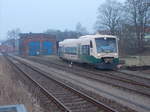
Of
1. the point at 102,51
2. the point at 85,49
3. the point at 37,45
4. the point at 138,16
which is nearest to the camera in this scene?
the point at 102,51

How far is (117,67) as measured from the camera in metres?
25.7

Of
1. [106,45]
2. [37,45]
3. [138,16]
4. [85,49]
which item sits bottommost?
[85,49]

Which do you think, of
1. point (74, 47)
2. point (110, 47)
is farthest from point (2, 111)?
point (74, 47)

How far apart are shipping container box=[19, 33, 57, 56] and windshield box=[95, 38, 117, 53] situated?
181ft

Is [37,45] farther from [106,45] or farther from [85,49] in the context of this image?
[106,45]

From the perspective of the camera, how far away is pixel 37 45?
80500mm

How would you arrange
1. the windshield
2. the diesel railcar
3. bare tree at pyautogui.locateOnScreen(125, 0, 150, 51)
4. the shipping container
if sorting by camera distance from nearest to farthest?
the diesel railcar, the windshield, bare tree at pyautogui.locateOnScreen(125, 0, 150, 51), the shipping container

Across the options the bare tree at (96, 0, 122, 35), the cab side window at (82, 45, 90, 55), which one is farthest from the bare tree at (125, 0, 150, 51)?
the cab side window at (82, 45, 90, 55)

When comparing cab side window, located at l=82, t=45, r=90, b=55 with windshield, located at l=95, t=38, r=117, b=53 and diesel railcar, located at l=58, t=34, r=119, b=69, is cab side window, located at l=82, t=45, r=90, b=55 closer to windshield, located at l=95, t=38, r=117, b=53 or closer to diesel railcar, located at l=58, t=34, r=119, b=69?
diesel railcar, located at l=58, t=34, r=119, b=69

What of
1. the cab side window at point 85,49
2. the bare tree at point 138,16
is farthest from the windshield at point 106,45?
the bare tree at point 138,16

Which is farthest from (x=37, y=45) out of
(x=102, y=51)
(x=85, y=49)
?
(x=102, y=51)

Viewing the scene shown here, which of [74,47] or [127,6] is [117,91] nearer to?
[74,47]

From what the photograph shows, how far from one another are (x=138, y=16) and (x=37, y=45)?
28.5 metres

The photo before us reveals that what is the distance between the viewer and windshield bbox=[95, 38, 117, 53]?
985 inches
